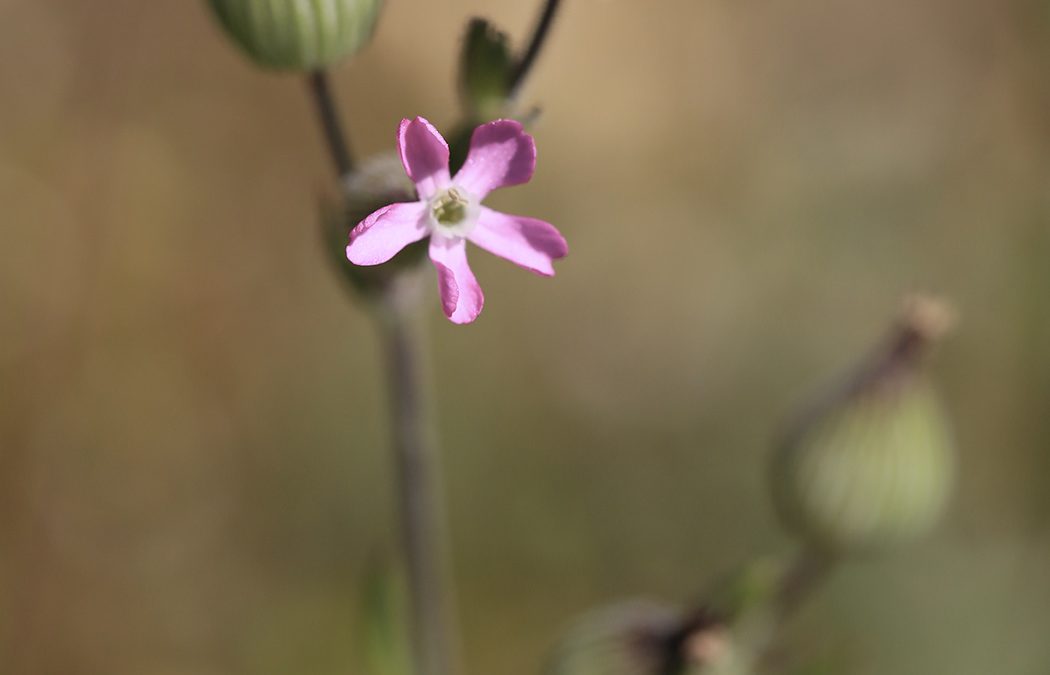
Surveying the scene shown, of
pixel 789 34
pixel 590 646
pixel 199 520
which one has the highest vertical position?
pixel 789 34

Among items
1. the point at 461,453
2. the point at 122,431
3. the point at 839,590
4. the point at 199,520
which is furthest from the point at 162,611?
the point at 839,590

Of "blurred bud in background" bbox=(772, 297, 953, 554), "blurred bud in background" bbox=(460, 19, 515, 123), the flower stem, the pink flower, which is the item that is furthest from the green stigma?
"blurred bud in background" bbox=(772, 297, 953, 554)

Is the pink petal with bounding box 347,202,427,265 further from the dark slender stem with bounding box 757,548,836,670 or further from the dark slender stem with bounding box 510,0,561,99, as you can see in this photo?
the dark slender stem with bounding box 757,548,836,670

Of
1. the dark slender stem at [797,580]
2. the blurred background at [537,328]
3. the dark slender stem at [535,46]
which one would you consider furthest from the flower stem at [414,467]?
the blurred background at [537,328]

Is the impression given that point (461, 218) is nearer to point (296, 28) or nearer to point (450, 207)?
point (450, 207)

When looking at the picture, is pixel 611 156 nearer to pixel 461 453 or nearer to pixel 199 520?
pixel 461 453

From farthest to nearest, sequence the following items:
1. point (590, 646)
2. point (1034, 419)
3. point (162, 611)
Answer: point (1034, 419), point (162, 611), point (590, 646)
